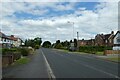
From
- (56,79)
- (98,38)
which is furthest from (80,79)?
(98,38)

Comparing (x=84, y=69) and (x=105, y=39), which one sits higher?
(x=105, y=39)

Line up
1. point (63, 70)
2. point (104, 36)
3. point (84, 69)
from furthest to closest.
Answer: point (104, 36), point (84, 69), point (63, 70)

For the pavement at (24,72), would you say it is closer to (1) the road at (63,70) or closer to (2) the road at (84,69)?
(1) the road at (63,70)

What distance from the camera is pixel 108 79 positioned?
45.1ft

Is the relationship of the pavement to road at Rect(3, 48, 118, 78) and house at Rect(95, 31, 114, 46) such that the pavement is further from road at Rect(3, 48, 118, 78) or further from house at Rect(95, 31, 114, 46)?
house at Rect(95, 31, 114, 46)

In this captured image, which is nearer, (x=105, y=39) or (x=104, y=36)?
(x=105, y=39)

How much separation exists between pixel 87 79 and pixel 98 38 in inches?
4664

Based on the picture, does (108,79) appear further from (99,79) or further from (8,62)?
(8,62)

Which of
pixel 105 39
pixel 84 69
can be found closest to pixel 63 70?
pixel 84 69

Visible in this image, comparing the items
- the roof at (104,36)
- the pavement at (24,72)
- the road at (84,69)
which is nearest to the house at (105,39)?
the roof at (104,36)

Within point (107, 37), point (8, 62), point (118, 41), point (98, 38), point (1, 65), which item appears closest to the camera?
point (1, 65)

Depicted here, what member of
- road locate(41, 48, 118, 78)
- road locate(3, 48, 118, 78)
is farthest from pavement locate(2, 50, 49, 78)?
road locate(41, 48, 118, 78)

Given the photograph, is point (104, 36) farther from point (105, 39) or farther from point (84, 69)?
point (84, 69)

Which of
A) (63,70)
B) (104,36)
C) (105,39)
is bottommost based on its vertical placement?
(63,70)
